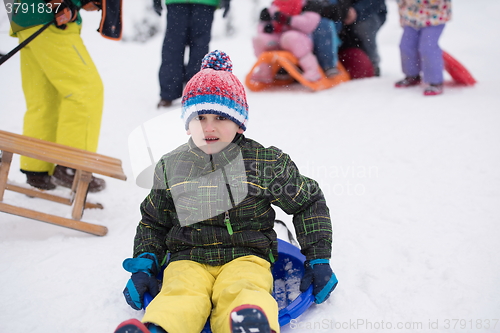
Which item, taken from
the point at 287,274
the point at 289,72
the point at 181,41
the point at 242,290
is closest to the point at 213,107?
the point at 242,290

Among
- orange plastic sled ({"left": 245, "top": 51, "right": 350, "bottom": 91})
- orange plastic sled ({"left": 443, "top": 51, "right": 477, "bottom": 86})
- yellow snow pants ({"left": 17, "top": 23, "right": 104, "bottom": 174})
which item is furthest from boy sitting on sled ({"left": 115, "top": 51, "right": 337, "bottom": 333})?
orange plastic sled ({"left": 443, "top": 51, "right": 477, "bottom": 86})

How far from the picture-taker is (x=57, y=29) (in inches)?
85.3

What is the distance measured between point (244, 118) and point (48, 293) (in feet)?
3.44

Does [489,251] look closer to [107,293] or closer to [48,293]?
[107,293]

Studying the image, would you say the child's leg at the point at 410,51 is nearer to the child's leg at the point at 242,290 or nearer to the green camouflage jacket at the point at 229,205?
the green camouflage jacket at the point at 229,205

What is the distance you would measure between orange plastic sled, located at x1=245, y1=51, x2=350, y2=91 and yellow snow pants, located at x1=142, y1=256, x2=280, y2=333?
312 centimetres

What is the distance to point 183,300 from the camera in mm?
1210

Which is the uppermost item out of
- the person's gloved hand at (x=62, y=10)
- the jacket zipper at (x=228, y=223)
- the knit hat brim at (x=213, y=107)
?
the person's gloved hand at (x=62, y=10)

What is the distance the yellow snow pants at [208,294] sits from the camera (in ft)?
3.76

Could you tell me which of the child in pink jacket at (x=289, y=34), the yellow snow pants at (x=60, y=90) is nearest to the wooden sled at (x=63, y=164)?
the yellow snow pants at (x=60, y=90)

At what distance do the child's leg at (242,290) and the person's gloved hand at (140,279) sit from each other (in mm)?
239

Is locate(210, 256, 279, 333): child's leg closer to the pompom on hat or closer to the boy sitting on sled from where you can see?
the boy sitting on sled

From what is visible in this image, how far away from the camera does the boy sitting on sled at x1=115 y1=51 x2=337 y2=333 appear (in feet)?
4.57

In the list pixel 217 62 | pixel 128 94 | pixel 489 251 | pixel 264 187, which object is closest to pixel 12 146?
pixel 217 62
